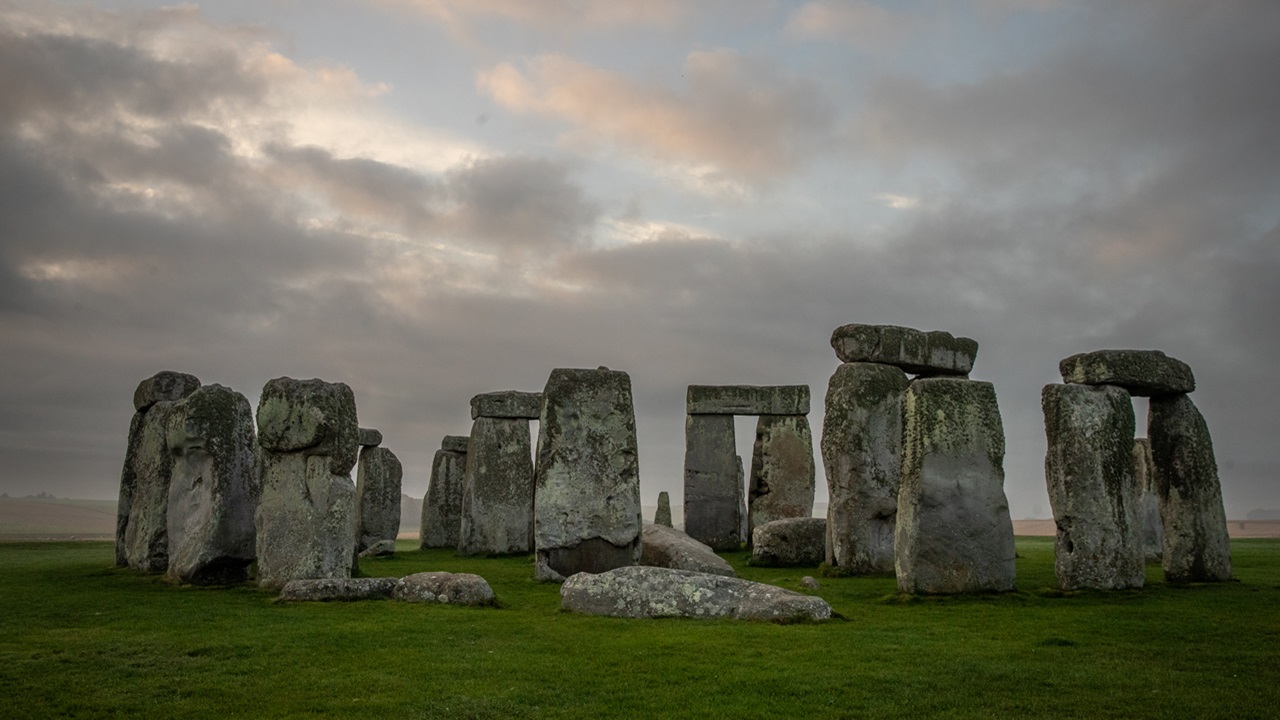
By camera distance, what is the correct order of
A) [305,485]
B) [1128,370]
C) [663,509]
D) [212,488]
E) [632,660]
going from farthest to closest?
[663,509] → [212,488] → [1128,370] → [305,485] → [632,660]

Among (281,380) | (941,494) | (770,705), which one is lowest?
(770,705)

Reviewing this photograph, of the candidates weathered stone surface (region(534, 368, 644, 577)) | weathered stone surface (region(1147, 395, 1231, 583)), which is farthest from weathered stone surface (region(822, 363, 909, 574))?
weathered stone surface (region(1147, 395, 1231, 583))

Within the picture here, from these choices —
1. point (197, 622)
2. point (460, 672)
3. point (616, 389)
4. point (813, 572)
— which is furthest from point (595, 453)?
point (460, 672)

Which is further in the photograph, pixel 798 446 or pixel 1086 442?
pixel 798 446

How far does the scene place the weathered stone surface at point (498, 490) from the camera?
2116 centimetres

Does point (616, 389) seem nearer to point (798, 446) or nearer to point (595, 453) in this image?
point (595, 453)

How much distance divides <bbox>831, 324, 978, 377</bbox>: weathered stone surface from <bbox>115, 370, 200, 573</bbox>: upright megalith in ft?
36.1

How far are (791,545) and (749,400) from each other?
268 inches

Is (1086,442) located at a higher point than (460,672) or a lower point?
higher

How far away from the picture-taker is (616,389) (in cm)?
1480

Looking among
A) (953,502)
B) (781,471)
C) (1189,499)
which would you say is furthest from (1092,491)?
(781,471)

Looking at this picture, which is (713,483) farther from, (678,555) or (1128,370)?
(1128,370)

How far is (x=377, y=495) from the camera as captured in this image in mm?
23391

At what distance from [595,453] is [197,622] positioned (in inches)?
238
